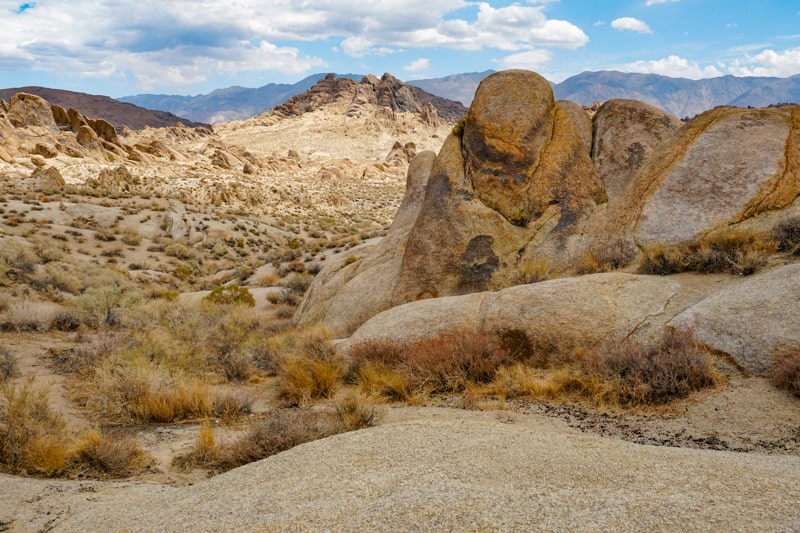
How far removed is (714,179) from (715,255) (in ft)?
6.20

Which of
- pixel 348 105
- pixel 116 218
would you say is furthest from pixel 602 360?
pixel 348 105

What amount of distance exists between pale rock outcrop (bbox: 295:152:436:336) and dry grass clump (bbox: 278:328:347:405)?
2116 mm

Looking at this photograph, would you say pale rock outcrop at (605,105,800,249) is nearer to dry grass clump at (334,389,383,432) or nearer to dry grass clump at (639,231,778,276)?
dry grass clump at (639,231,778,276)

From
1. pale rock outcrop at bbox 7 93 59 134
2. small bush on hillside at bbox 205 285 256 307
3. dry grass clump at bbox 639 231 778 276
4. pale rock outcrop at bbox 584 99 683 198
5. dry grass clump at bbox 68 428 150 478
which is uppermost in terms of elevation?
pale rock outcrop at bbox 7 93 59 134

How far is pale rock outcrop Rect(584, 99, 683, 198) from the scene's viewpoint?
12.1 meters

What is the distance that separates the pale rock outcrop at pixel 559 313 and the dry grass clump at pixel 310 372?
583 mm

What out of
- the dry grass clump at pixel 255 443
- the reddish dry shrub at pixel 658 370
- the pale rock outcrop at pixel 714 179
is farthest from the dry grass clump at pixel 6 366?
the pale rock outcrop at pixel 714 179

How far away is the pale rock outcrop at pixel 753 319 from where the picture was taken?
217 inches

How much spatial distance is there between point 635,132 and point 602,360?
8.66m

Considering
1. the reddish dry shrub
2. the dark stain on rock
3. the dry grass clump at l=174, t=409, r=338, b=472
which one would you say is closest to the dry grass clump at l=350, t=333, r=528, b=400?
the reddish dry shrub

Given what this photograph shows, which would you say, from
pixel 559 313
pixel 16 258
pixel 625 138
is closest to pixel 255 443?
pixel 559 313

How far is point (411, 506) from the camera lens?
2.99 meters

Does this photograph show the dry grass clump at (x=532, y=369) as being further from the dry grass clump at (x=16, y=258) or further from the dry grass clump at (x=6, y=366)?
the dry grass clump at (x=16, y=258)

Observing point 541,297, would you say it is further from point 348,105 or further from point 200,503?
point 348,105
